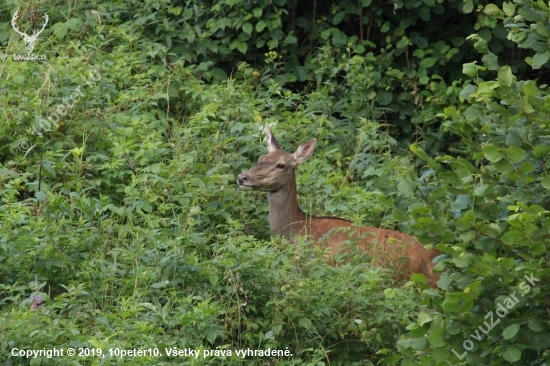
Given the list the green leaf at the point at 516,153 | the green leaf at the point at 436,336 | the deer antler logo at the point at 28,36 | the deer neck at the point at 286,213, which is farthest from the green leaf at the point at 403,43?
the green leaf at the point at 436,336

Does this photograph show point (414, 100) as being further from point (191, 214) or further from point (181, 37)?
point (191, 214)

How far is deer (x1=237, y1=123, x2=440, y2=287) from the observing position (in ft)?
26.7

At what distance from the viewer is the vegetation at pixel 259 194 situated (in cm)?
567

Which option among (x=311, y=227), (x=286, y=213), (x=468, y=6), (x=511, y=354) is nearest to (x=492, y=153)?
(x=511, y=354)

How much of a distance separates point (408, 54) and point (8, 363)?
764 centimetres

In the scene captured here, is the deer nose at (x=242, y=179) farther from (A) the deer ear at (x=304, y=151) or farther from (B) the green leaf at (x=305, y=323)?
(B) the green leaf at (x=305, y=323)

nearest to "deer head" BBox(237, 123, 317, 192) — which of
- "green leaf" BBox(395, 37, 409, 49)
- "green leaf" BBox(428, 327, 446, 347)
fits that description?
"green leaf" BBox(395, 37, 409, 49)

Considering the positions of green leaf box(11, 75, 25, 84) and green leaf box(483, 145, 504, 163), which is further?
green leaf box(11, 75, 25, 84)

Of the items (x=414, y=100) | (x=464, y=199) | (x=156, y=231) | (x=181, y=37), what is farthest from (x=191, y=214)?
(x=414, y=100)

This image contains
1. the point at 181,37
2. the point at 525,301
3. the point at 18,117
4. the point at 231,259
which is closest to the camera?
the point at 525,301

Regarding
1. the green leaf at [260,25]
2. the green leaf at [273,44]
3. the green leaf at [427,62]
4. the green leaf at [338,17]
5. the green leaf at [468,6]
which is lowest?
the green leaf at [427,62]

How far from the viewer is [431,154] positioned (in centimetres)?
1189

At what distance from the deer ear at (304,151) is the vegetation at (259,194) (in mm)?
351

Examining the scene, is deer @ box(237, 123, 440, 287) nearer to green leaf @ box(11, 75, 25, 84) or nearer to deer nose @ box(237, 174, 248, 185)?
deer nose @ box(237, 174, 248, 185)
